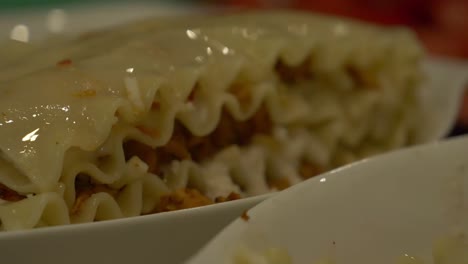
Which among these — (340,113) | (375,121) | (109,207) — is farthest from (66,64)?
(375,121)

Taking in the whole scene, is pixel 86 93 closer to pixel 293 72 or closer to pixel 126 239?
pixel 126 239

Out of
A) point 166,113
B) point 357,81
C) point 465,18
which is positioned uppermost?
point 166,113

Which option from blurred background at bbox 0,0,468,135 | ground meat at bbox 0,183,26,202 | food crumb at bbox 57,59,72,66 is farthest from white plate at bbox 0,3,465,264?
blurred background at bbox 0,0,468,135

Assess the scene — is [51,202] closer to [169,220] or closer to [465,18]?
[169,220]

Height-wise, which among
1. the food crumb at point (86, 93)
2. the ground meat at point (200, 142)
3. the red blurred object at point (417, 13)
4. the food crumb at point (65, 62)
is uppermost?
the food crumb at point (65, 62)

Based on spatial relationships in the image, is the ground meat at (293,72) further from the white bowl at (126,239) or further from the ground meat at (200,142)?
the white bowl at (126,239)

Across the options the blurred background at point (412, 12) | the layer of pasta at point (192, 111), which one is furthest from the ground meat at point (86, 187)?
the blurred background at point (412, 12)
